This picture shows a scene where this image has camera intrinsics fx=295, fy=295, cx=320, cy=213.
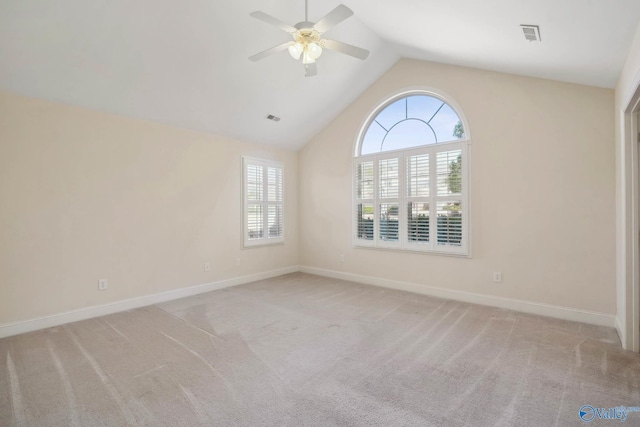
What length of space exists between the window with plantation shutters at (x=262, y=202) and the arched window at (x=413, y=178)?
1524 millimetres

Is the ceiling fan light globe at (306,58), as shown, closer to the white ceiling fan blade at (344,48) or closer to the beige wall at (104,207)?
the white ceiling fan blade at (344,48)

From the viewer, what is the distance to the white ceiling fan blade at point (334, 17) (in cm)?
223

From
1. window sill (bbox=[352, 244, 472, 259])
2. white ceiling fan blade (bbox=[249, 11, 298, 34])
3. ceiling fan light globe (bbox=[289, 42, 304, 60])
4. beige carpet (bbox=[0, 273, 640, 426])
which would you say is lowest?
beige carpet (bbox=[0, 273, 640, 426])

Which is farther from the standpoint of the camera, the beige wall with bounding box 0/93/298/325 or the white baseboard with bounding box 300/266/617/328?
the white baseboard with bounding box 300/266/617/328

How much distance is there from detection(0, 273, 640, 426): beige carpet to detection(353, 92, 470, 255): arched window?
1.24 metres

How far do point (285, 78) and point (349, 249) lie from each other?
2.98m

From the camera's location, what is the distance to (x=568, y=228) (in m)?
3.36

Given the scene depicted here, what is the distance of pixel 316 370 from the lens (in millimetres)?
2355

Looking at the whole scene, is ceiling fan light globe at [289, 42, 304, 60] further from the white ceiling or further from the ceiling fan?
the white ceiling

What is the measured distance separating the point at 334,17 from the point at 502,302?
376 centimetres

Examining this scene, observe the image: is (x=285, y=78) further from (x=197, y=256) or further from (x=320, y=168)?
(x=197, y=256)

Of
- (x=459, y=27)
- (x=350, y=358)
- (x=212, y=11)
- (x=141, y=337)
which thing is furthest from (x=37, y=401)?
(x=459, y=27)

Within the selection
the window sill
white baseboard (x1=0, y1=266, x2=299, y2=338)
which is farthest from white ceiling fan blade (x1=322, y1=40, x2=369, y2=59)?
white baseboard (x1=0, y1=266, x2=299, y2=338)

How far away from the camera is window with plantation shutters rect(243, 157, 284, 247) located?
5.21 meters
